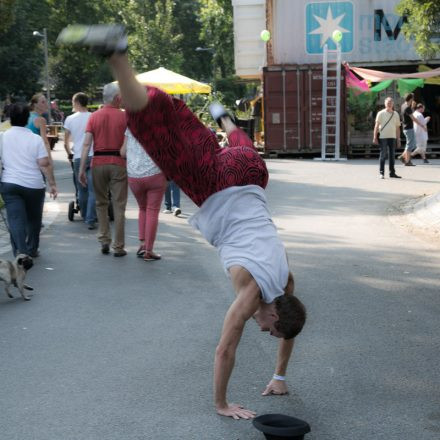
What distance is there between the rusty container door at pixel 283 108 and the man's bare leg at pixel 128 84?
22050 millimetres

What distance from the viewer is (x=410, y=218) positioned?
12492mm

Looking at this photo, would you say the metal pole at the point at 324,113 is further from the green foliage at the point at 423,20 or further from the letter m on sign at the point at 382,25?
the green foliage at the point at 423,20

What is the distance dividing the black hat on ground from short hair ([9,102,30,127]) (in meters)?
5.60

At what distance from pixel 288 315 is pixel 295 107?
22.1 meters

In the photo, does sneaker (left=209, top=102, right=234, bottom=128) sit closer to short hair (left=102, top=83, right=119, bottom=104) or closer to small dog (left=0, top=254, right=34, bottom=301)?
small dog (left=0, top=254, right=34, bottom=301)

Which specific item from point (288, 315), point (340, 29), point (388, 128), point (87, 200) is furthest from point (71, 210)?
point (340, 29)

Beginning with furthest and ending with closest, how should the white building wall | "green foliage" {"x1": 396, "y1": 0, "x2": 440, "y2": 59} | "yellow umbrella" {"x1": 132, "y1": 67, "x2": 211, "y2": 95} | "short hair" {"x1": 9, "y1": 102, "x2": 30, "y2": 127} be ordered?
the white building wall
"yellow umbrella" {"x1": 132, "y1": 67, "x2": 211, "y2": 95}
"green foliage" {"x1": 396, "y1": 0, "x2": 440, "y2": 59}
"short hair" {"x1": 9, "y1": 102, "x2": 30, "y2": 127}

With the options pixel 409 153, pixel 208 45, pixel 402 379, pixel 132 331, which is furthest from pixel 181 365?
pixel 208 45

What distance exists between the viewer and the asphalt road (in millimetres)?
4758

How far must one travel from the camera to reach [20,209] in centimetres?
913

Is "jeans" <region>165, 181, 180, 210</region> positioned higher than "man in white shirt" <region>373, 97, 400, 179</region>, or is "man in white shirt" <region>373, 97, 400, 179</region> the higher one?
"man in white shirt" <region>373, 97, 400, 179</region>

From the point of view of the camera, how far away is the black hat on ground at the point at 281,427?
A: 4156 millimetres

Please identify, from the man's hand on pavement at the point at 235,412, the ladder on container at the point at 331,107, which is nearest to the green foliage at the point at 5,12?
the ladder on container at the point at 331,107

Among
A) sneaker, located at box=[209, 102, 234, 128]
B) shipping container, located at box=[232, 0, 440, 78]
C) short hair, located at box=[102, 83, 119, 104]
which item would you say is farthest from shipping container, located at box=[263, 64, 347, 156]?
sneaker, located at box=[209, 102, 234, 128]
